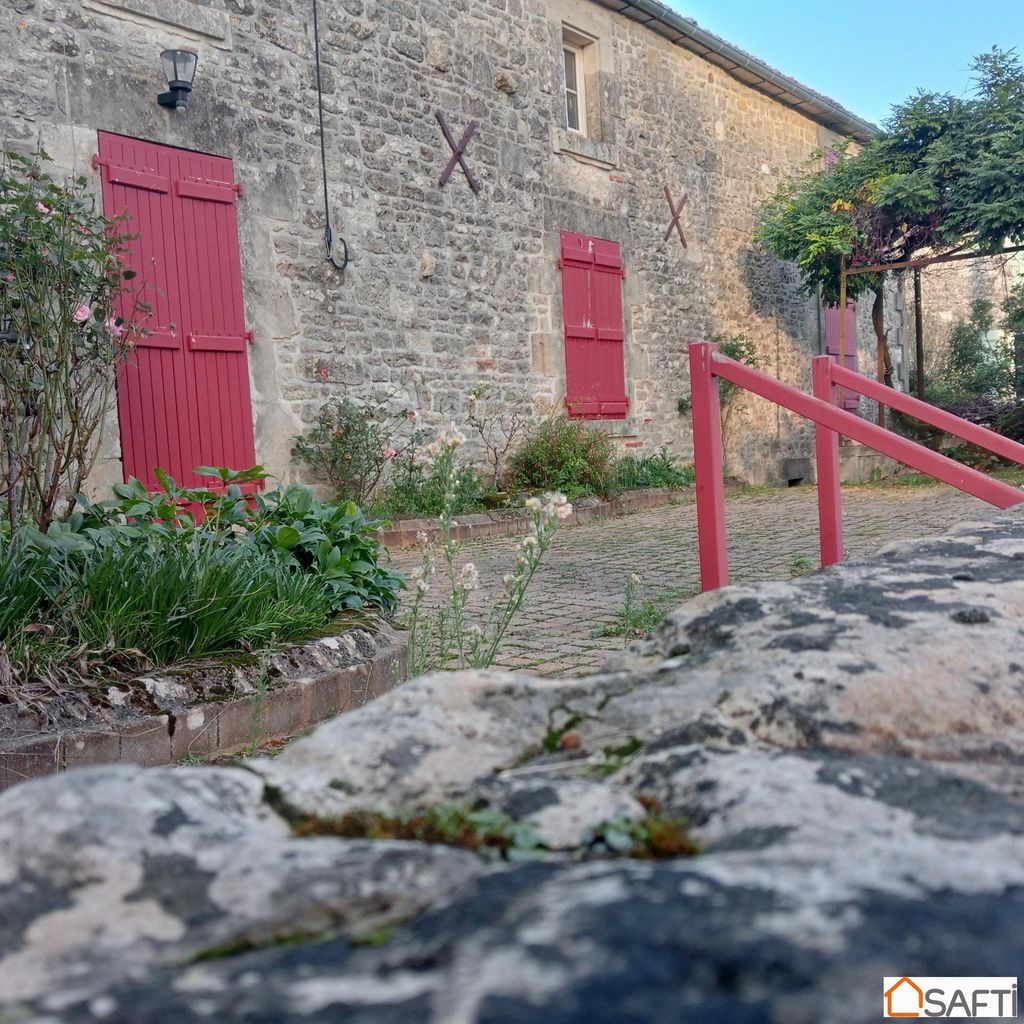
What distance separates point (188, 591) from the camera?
122 inches

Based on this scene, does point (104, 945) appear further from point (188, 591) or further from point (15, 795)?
point (188, 591)

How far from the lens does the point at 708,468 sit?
155 inches

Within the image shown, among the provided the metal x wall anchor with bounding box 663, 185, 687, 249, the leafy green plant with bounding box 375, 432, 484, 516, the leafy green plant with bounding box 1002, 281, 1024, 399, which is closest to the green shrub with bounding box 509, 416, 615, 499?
the leafy green plant with bounding box 375, 432, 484, 516

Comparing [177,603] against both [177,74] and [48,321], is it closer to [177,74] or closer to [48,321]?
[48,321]

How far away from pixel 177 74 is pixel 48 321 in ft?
8.83

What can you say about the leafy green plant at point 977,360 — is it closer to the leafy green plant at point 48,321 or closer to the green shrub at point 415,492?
the green shrub at point 415,492

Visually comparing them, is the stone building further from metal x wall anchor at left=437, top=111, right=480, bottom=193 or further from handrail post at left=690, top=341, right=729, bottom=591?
handrail post at left=690, top=341, right=729, bottom=591

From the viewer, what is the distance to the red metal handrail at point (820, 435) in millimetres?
3131

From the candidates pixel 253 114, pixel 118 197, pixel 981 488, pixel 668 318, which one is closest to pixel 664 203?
pixel 668 318

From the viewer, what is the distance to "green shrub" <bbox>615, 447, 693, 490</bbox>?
11.1 metres

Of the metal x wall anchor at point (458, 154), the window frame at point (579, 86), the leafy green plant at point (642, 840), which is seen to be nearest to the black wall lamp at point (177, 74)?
the metal x wall anchor at point (458, 154)

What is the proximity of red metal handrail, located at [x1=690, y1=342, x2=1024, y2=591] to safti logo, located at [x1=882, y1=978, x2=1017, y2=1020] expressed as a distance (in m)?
2.65

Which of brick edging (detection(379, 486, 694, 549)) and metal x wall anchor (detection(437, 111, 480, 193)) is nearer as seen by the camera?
brick edging (detection(379, 486, 694, 549))

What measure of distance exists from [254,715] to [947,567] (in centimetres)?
195
